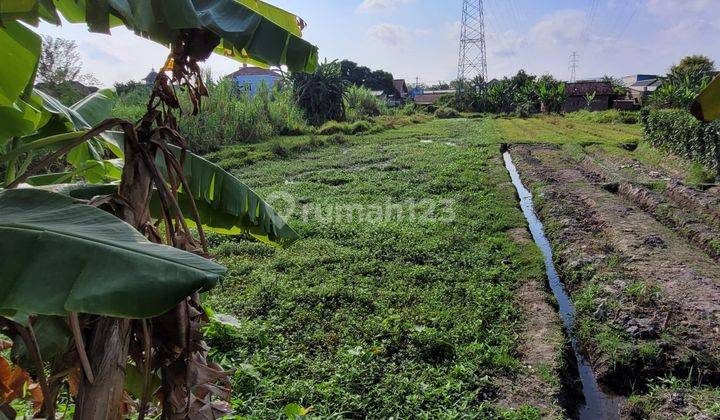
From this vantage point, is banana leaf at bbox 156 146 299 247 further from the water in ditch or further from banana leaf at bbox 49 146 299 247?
the water in ditch

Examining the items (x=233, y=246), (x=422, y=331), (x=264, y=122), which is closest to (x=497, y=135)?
(x=264, y=122)

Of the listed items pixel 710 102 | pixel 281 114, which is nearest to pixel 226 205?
pixel 710 102

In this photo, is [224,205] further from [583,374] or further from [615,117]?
[615,117]

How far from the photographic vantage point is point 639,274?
16.6ft

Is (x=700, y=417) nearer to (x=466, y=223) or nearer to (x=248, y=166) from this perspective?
(x=466, y=223)

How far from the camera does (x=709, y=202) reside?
763 cm

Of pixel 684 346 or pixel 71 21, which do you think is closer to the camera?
pixel 71 21

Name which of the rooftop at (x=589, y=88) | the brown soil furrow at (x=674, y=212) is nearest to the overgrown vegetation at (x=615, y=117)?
the rooftop at (x=589, y=88)

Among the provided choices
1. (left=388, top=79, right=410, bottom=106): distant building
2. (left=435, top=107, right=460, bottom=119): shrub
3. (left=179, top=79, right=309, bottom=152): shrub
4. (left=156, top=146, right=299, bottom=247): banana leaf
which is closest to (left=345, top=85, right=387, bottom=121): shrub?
(left=435, top=107, right=460, bottom=119): shrub

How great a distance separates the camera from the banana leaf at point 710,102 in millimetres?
1377

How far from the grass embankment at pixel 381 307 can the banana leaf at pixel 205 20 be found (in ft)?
7.11

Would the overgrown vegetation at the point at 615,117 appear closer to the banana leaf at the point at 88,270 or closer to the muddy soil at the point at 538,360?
the muddy soil at the point at 538,360

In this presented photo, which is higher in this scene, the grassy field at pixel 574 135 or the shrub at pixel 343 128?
the shrub at pixel 343 128

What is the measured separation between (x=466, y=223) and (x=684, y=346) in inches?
153
